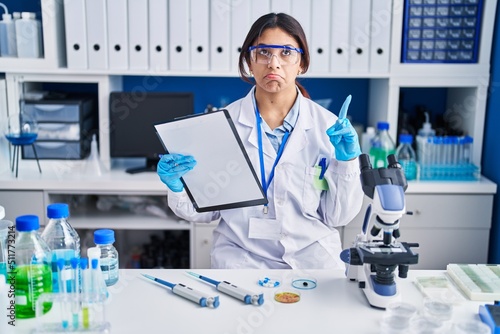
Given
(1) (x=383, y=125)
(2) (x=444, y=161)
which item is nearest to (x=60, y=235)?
(1) (x=383, y=125)

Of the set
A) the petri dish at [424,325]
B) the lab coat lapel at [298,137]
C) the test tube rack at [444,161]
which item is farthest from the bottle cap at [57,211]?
the test tube rack at [444,161]

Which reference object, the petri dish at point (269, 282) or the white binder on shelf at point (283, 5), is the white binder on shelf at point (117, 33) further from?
the petri dish at point (269, 282)

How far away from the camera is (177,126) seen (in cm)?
156

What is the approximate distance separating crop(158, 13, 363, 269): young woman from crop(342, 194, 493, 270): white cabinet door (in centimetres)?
79

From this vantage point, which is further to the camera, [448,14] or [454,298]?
[448,14]

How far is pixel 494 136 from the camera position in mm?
2654

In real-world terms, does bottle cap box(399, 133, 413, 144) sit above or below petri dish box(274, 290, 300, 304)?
above

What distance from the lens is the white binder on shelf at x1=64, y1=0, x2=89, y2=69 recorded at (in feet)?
8.39

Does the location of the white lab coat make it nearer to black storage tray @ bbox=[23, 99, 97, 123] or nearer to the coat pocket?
the coat pocket

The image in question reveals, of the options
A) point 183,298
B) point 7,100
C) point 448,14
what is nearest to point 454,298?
point 183,298

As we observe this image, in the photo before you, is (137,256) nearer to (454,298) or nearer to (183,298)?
(183,298)

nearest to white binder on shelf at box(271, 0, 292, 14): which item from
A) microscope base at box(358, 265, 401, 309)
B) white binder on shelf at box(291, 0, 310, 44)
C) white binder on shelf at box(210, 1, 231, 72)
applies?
white binder on shelf at box(291, 0, 310, 44)

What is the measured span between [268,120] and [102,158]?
3.72 ft

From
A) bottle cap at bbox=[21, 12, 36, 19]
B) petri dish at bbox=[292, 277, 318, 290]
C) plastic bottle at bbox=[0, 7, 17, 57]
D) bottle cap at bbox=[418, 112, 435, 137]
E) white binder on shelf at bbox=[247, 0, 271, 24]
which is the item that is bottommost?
petri dish at bbox=[292, 277, 318, 290]
